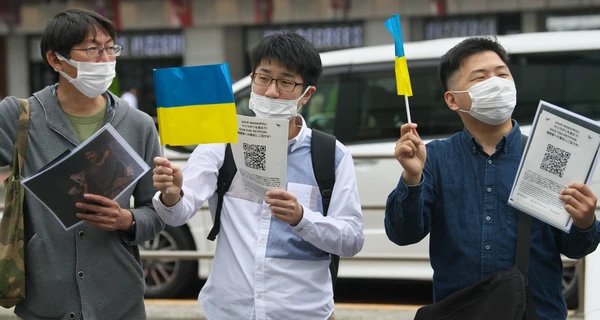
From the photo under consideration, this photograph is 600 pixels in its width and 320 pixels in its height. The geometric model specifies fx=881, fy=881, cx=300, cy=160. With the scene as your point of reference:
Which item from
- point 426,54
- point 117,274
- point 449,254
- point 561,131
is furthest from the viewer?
point 426,54

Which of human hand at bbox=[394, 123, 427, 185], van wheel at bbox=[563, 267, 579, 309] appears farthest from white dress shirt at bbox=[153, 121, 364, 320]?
van wheel at bbox=[563, 267, 579, 309]

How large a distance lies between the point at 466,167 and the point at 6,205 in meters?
1.59

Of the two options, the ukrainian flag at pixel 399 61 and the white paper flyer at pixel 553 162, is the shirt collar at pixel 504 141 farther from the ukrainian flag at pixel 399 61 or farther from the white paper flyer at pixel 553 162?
the ukrainian flag at pixel 399 61

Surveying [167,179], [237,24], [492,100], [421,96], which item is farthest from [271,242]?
[237,24]

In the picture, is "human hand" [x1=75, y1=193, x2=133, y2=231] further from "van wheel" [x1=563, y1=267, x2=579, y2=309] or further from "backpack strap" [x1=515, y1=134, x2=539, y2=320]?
"van wheel" [x1=563, y1=267, x2=579, y2=309]

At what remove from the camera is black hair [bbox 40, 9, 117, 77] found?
3.13 meters

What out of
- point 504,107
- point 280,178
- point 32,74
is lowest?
point 32,74

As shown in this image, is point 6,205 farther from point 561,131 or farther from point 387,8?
point 387,8

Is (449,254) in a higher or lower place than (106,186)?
lower

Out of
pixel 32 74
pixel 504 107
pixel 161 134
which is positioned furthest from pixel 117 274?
pixel 32 74

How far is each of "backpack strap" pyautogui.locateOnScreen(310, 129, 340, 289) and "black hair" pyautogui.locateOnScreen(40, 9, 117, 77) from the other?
2.87 feet

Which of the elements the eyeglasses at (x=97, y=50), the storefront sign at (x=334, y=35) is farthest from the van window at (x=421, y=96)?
the storefront sign at (x=334, y=35)

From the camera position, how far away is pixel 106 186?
303cm

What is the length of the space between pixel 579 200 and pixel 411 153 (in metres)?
0.52
